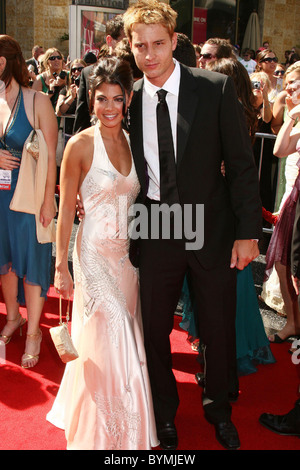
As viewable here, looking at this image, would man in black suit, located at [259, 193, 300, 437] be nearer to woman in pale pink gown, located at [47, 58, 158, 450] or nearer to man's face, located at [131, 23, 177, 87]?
woman in pale pink gown, located at [47, 58, 158, 450]

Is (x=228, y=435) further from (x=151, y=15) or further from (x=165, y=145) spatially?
(x=151, y=15)

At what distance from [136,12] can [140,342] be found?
1.58 metres

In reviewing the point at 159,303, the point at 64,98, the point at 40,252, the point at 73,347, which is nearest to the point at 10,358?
the point at 40,252

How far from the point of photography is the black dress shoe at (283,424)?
275 cm

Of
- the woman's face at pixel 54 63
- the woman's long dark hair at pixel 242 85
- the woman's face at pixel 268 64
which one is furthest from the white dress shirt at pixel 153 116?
the woman's face at pixel 54 63

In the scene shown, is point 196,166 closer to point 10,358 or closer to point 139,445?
point 139,445

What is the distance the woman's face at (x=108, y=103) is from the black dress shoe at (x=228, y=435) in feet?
5.28

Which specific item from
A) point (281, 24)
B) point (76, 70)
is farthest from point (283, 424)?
point (281, 24)

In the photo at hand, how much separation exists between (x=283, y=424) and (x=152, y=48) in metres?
2.00

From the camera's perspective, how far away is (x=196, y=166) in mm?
2434

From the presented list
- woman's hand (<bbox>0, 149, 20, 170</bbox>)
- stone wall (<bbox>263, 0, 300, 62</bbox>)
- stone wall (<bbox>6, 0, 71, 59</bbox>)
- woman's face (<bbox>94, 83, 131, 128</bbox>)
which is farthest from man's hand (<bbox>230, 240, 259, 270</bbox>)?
stone wall (<bbox>263, 0, 300, 62</bbox>)

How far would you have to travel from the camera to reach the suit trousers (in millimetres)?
2559

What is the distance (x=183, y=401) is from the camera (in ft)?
10.1

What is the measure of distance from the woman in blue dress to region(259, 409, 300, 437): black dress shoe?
151cm
